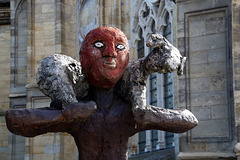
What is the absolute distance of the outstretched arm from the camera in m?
3.55

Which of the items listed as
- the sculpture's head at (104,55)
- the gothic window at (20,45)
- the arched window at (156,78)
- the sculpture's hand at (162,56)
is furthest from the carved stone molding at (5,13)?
the sculpture's hand at (162,56)

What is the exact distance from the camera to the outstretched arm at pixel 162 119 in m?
3.55

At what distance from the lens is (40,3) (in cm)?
1401

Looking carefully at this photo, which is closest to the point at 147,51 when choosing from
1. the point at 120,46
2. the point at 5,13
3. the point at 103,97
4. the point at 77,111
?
the point at 5,13

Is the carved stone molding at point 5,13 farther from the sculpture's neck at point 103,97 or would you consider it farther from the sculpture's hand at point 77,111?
the sculpture's hand at point 77,111

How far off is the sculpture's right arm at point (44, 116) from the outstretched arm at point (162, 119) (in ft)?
1.01

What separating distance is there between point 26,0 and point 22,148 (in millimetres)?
3987

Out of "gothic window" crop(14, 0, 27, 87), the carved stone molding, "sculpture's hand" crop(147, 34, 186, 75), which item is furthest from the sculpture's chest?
the carved stone molding

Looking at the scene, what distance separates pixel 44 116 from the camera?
345cm

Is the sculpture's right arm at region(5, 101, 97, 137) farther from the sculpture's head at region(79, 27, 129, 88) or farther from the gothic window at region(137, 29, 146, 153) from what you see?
the gothic window at region(137, 29, 146, 153)

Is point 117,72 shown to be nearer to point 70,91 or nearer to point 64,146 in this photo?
point 70,91

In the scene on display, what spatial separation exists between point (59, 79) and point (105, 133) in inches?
19.1

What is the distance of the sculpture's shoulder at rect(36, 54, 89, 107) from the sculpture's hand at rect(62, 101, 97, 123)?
0.09m

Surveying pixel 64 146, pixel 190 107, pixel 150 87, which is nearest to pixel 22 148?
pixel 64 146
